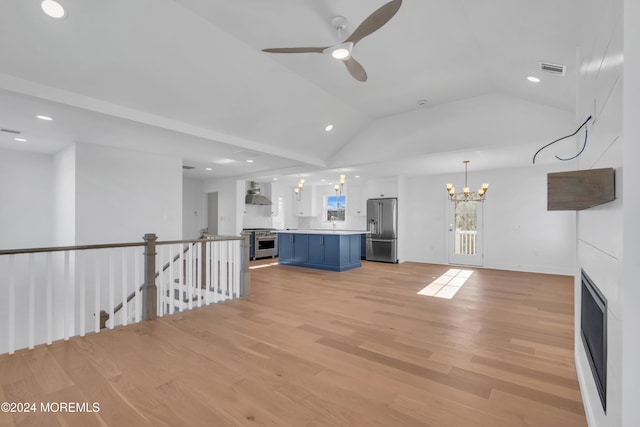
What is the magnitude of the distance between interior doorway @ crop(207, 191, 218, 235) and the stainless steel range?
1.84m

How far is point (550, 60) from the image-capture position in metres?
3.12

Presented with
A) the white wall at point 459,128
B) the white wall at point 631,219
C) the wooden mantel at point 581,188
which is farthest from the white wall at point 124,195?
the white wall at point 631,219

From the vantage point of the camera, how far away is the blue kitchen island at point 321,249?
7.01 metres

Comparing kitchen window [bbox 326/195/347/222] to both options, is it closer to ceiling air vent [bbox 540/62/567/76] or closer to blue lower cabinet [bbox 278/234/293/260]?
blue lower cabinet [bbox 278/234/293/260]

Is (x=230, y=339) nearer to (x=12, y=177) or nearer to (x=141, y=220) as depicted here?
(x=141, y=220)

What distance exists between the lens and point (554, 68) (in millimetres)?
3281

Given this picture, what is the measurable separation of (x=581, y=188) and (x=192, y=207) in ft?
34.0

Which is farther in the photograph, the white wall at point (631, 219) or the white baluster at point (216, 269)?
the white baluster at point (216, 269)

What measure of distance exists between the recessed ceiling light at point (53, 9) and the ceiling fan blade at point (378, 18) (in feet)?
8.63

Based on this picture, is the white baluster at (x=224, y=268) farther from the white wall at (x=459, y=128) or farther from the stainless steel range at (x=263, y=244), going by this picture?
the stainless steel range at (x=263, y=244)

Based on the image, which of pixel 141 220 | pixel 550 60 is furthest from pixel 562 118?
pixel 141 220

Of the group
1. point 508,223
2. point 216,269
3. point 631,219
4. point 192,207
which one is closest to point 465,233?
point 508,223

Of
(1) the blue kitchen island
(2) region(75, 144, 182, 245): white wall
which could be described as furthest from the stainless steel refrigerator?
(2) region(75, 144, 182, 245): white wall

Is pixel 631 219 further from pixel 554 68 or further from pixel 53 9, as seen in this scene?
pixel 53 9
